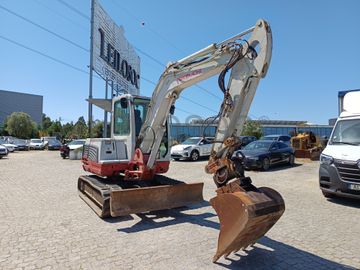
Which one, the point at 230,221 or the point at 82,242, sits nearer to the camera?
the point at 230,221

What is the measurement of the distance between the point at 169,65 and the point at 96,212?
3664mm

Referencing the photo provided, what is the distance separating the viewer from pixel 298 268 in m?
4.23

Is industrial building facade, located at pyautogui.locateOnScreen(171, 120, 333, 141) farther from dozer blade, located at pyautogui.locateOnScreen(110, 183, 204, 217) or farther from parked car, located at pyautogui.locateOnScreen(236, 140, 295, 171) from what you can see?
dozer blade, located at pyautogui.locateOnScreen(110, 183, 204, 217)

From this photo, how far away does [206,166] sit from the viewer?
4.95m

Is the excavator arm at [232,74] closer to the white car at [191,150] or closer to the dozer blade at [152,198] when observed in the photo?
the dozer blade at [152,198]

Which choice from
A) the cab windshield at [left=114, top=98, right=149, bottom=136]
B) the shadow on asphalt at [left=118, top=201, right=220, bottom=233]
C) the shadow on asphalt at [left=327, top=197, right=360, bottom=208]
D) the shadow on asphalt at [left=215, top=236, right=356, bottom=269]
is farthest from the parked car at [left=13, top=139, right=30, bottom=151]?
the shadow on asphalt at [left=215, top=236, right=356, bottom=269]

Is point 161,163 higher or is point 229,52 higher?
point 229,52

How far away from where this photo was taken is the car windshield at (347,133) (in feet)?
28.1

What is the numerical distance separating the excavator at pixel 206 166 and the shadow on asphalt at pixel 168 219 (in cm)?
23

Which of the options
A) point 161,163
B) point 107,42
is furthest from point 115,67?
point 161,163

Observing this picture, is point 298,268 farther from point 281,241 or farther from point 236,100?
point 236,100

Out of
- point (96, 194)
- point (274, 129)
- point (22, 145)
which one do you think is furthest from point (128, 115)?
point (274, 129)

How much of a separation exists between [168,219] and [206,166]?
2.22 meters

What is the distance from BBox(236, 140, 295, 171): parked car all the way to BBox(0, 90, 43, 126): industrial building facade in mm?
94320
